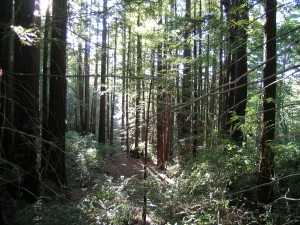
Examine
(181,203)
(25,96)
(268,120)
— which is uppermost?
(25,96)

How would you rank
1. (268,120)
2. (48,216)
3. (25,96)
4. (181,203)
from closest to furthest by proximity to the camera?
(268,120), (48,216), (25,96), (181,203)

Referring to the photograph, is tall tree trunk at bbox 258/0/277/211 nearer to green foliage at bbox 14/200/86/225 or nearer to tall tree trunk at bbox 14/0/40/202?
green foliage at bbox 14/200/86/225

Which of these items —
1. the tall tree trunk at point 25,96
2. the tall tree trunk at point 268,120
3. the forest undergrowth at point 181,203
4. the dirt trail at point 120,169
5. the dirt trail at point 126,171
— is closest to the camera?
the tall tree trunk at point 268,120

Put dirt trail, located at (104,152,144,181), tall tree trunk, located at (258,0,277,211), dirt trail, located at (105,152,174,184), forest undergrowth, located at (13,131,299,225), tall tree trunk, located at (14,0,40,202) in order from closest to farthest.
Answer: tall tree trunk, located at (258,0,277,211)
forest undergrowth, located at (13,131,299,225)
tall tree trunk, located at (14,0,40,202)
dirt trail, located at (105,152,174,184)
dirt trail, located at (104,152,144,181)

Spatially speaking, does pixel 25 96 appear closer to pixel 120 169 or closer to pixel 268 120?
pixel 268 120

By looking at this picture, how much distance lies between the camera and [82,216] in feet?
19.4

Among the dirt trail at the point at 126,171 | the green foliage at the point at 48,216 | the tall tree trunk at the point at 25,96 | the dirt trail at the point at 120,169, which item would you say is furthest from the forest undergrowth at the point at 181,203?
the dirt trail at the point at 120,169

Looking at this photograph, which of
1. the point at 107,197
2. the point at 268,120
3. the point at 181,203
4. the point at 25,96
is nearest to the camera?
the point at 268,120

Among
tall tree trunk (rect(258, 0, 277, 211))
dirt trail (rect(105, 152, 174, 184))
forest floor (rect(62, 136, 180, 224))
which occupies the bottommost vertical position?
dirt trail (rect(105, 152, 174, 184))

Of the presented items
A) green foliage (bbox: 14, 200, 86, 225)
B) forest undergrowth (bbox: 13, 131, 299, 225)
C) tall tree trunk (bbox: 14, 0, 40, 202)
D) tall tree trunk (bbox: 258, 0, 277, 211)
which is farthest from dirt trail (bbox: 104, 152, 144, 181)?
tall tree trunk (bbox: 258, 0, 277, 211)

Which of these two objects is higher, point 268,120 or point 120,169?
point 268,120

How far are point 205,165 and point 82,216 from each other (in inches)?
113

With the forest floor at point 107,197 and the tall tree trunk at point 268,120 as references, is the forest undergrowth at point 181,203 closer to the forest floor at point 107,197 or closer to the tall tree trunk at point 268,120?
the forest floor at point 107,197

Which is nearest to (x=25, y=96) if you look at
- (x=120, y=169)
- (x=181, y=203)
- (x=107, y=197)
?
(x=107, y=197)
